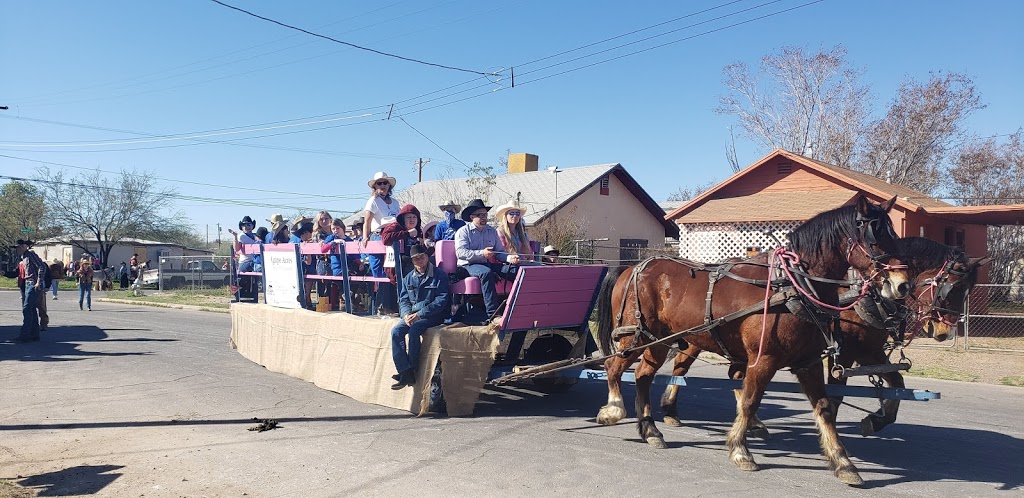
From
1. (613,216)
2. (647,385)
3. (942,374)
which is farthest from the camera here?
(613,216)

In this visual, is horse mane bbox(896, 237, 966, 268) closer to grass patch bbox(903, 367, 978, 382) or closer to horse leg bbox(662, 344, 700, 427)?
horse leg bbox(662, 344, 700, 427)

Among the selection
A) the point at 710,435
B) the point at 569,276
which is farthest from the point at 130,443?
the point at 710,435

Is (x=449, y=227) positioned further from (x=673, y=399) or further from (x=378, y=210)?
(x=673, y=399)

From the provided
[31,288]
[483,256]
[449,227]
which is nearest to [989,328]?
[449,227]

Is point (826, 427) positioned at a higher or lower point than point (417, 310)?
lower

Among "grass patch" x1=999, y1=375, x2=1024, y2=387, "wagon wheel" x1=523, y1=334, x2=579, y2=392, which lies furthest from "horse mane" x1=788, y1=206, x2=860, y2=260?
"grass patch" x1=999, y1=375, x2=1024, y2=387

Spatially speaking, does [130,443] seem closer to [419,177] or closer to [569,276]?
[569,276]

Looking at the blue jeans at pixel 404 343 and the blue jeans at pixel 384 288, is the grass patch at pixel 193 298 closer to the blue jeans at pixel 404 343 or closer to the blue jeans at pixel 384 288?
the blue jeans at pixel 384 288

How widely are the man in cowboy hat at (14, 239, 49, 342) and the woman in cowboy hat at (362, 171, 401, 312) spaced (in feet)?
24.2

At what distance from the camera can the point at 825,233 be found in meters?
5.71

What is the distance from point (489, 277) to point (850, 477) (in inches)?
156

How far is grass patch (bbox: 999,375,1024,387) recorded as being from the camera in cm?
1017

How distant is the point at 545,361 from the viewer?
8.44m

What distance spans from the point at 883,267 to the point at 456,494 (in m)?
3.49
